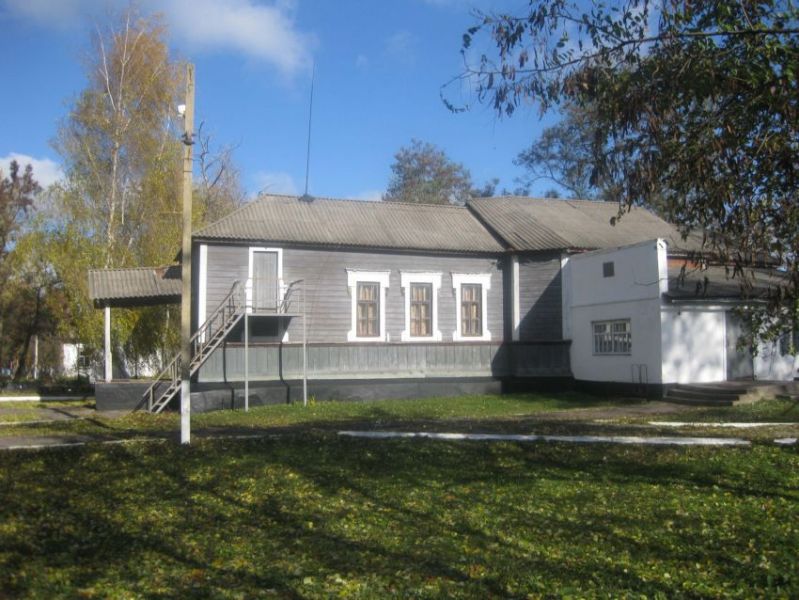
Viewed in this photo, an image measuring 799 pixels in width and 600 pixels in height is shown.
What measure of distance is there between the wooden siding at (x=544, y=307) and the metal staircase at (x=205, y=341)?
991cm

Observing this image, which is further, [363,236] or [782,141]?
[363,236]

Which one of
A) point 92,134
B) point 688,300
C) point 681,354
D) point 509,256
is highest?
point 92,134

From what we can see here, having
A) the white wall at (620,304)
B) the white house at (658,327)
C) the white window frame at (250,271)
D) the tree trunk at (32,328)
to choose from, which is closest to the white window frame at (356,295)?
the white window frame at (250,271)

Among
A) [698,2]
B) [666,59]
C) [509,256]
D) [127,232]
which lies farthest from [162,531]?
[127,232]

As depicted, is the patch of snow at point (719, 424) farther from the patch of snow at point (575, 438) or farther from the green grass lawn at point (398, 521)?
the green grass lawn at point (398, 521)

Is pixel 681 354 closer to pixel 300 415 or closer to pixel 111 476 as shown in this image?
pixel 300 415

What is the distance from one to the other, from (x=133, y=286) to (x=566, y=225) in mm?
15924

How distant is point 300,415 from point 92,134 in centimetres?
2149

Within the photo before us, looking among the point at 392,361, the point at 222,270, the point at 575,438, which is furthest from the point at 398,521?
the point at 392,361

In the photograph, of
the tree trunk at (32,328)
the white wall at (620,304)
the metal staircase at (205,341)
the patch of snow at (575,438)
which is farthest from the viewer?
the tree trunk at (32,328)

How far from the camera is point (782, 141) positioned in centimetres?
880

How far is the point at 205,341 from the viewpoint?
24188 mm

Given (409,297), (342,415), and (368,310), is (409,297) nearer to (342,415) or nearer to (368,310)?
(368,310)

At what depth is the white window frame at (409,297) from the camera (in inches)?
1075
